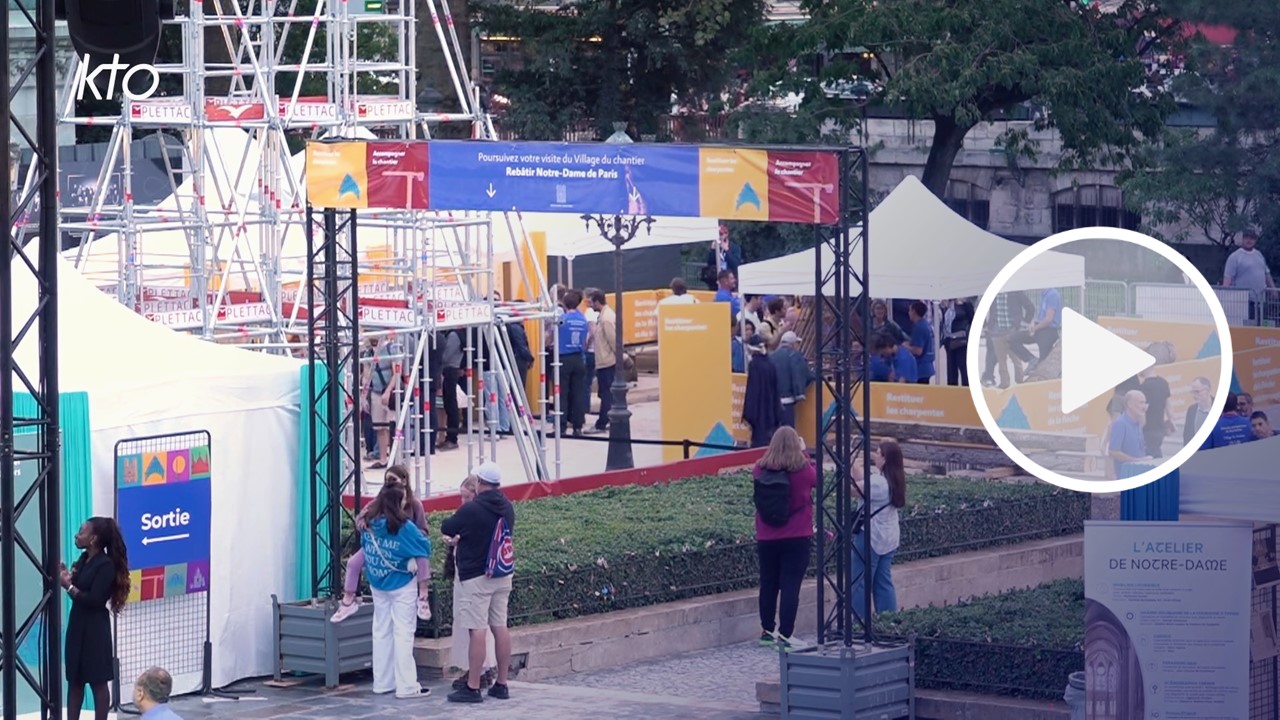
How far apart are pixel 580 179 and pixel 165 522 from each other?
149 inches

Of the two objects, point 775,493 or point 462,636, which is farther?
point 775,493

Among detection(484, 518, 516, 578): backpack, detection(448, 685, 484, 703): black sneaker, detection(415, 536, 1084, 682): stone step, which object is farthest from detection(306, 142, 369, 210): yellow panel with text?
detection(448, 685, 484, 703): black sneaker

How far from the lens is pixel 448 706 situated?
14578 mm

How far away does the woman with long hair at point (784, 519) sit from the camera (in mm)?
15562

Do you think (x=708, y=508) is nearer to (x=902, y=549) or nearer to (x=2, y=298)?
(x=902, y=549)

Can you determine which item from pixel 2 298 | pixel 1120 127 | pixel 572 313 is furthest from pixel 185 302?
pixel 1120 127

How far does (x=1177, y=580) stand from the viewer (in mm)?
11508

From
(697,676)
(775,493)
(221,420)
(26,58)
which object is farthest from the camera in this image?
(26,58)

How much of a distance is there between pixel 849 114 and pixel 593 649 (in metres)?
23.4

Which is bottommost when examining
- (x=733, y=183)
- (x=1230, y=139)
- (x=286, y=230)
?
(x=286, y=230)

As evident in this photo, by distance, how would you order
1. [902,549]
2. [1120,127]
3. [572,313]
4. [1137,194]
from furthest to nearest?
1. [1120,127]
2. [1137,194]
3. [572,313]
4. [902,549]

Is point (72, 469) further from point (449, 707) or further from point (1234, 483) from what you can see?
point (1234, 483)
